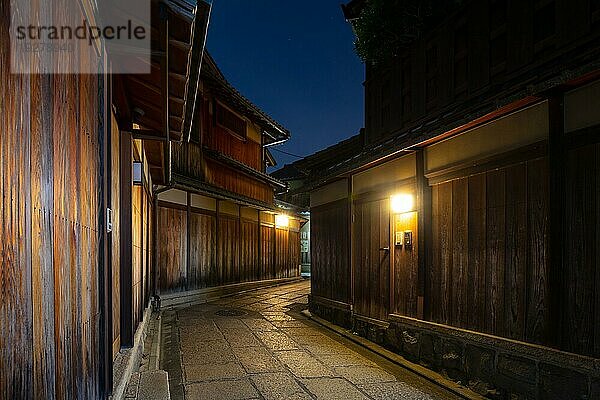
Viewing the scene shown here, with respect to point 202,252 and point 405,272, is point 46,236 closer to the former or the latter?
point 405,272

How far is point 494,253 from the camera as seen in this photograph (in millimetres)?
7348

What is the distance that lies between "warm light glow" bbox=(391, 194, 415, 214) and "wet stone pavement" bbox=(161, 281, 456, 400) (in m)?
3.02

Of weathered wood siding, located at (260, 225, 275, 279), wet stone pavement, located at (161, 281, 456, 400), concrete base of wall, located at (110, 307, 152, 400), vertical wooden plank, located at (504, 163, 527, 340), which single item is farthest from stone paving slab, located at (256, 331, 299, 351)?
weathered wood siding, located at (260, 225, 275, 279)

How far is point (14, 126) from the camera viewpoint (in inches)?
74.5

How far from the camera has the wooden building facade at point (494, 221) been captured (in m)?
5.77

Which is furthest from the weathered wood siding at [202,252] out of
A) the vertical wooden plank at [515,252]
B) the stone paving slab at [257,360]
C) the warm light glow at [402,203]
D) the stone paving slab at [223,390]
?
the vertical wooden plank at [515,252]

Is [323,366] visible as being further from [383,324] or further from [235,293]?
[235,293]

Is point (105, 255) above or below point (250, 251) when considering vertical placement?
above

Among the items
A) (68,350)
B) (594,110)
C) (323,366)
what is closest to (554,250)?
(594,110)

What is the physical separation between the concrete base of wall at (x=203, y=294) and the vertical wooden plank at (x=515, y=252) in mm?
11769

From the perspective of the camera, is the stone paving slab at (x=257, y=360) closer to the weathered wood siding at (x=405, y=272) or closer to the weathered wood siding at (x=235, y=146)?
the weathered wood siding at (x=405, y=272)

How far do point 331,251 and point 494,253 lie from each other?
23.4ft

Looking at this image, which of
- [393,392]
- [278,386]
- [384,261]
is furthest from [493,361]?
[384,261]

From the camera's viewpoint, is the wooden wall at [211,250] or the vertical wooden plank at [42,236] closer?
the vertical wooden plank at [42,236]
